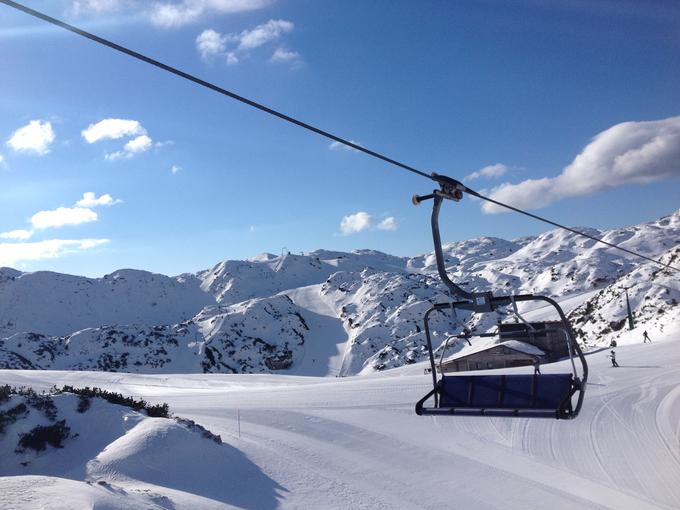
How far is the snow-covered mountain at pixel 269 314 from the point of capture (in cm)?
7888

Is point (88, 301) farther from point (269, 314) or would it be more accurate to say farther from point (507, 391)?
point (507, 391)

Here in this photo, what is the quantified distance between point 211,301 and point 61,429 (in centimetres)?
14223

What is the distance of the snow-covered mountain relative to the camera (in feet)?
259

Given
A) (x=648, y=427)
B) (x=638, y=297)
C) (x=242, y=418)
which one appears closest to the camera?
(x=648, y=427)

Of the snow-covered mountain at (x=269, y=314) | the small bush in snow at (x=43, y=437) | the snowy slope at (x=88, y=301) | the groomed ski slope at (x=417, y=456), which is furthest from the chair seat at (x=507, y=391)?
the snowy slope at (x=88, y=301)

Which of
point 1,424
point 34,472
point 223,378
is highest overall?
point 1,424

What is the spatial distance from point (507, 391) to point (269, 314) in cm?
9679

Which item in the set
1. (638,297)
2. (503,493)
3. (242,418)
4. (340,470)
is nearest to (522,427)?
(503,493)

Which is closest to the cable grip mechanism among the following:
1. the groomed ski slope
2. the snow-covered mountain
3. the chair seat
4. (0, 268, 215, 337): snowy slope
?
the chair seat

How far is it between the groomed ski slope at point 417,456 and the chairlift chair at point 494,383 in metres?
5.38

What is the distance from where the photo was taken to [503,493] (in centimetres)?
1379

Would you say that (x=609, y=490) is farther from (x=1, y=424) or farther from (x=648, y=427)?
(x=1, y=424)

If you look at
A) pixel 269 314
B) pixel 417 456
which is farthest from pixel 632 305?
pixel 269 314

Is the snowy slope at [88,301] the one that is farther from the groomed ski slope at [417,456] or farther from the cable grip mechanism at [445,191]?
the cable grip mechanism at [445,191]
